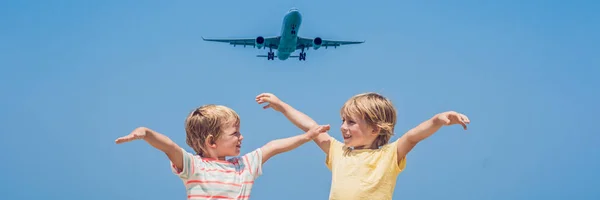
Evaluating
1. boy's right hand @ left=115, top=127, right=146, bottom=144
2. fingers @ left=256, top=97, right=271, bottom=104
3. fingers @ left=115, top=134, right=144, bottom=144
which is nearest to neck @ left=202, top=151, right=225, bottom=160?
fingers @ left=256, top=97, right=271, bottom=104

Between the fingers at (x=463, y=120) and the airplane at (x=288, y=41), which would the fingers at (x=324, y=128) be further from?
the airplane at (x=288, y=41)

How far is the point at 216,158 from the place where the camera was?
17.0 ft

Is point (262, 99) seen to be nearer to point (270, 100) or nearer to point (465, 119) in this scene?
point (270, 100)

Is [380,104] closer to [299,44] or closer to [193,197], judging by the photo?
[193,197]

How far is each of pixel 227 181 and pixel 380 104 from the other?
1298 mm

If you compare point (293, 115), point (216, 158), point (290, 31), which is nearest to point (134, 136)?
point (216, 158)

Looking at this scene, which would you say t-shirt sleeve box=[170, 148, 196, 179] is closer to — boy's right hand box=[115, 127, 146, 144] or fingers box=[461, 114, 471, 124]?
boy's right hand box=[115, 127, 146, 144]

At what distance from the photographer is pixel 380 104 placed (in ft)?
16.6

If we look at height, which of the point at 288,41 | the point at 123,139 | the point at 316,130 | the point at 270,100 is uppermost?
the point at 288,41

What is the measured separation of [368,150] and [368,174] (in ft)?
0.83

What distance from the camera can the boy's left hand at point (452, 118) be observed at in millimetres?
4012

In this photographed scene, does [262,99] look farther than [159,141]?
Yes

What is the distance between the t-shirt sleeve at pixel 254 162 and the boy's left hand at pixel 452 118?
4.99 feet

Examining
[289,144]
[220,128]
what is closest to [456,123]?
[289,144]
